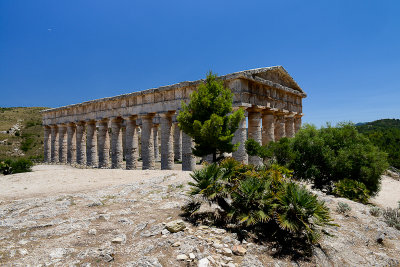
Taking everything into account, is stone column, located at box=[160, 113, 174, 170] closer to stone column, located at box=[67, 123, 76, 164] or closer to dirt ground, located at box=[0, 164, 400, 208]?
dirt ground, located at box=[0, 164, 400, 208]

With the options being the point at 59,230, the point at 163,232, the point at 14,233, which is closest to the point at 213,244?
the point at 163,232

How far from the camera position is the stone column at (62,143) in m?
31.3

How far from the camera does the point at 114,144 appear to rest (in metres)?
24.8

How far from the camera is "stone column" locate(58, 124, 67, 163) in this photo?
31.3 m

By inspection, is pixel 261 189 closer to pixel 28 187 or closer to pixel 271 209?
pixel 271 209

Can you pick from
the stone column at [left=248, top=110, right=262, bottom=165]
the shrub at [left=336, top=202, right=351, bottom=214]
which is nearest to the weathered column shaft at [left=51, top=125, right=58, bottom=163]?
the stone column at [left=248, top=110, right=262, bottom=165]

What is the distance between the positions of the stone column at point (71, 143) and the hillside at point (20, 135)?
20.9 meters

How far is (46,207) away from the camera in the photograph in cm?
870

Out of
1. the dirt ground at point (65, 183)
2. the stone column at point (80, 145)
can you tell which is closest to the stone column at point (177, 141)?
the stone column at point (80, 145)

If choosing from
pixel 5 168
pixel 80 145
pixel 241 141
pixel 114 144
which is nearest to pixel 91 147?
pixel 80 145

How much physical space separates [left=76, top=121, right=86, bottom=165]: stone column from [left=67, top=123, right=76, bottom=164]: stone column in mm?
1350

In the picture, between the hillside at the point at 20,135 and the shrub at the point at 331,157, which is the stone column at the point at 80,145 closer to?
the shrub at the point at 331,157

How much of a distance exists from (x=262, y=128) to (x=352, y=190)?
9.64 metres

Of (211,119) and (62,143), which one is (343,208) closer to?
(211,119)
